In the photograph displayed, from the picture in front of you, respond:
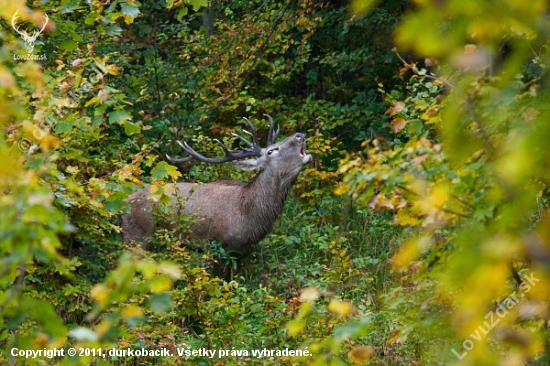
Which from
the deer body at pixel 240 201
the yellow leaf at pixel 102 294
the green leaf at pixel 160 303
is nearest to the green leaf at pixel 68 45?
the deer body at pixel 240 201

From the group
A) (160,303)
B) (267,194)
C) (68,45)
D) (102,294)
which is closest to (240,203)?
(267,194)

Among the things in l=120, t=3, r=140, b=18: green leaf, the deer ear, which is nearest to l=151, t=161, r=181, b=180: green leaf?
l=120, t=3, r=140, b=18: green leaf

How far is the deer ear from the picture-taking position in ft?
31.1

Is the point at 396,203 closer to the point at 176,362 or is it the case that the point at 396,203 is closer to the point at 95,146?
the point at 176,362

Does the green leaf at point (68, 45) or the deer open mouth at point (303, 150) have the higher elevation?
the green leaf at point (68, 45)

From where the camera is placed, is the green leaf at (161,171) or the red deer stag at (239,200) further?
the red deer stag at (239,200)

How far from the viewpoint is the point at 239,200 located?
30.0 feet

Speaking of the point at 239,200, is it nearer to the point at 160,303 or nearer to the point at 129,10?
the point at 129,10

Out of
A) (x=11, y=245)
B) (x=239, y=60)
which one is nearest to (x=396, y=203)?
(x=11, y=245)

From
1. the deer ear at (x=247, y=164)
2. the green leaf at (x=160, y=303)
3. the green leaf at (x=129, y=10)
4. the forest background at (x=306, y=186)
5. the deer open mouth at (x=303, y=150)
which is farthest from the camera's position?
the deer ear at (x=247, y=164)

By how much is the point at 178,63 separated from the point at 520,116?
9.53 metres

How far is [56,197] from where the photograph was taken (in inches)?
215

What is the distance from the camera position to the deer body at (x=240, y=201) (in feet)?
28.7

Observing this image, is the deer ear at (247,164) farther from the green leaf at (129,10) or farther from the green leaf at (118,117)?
the green leaf at (118,117)
